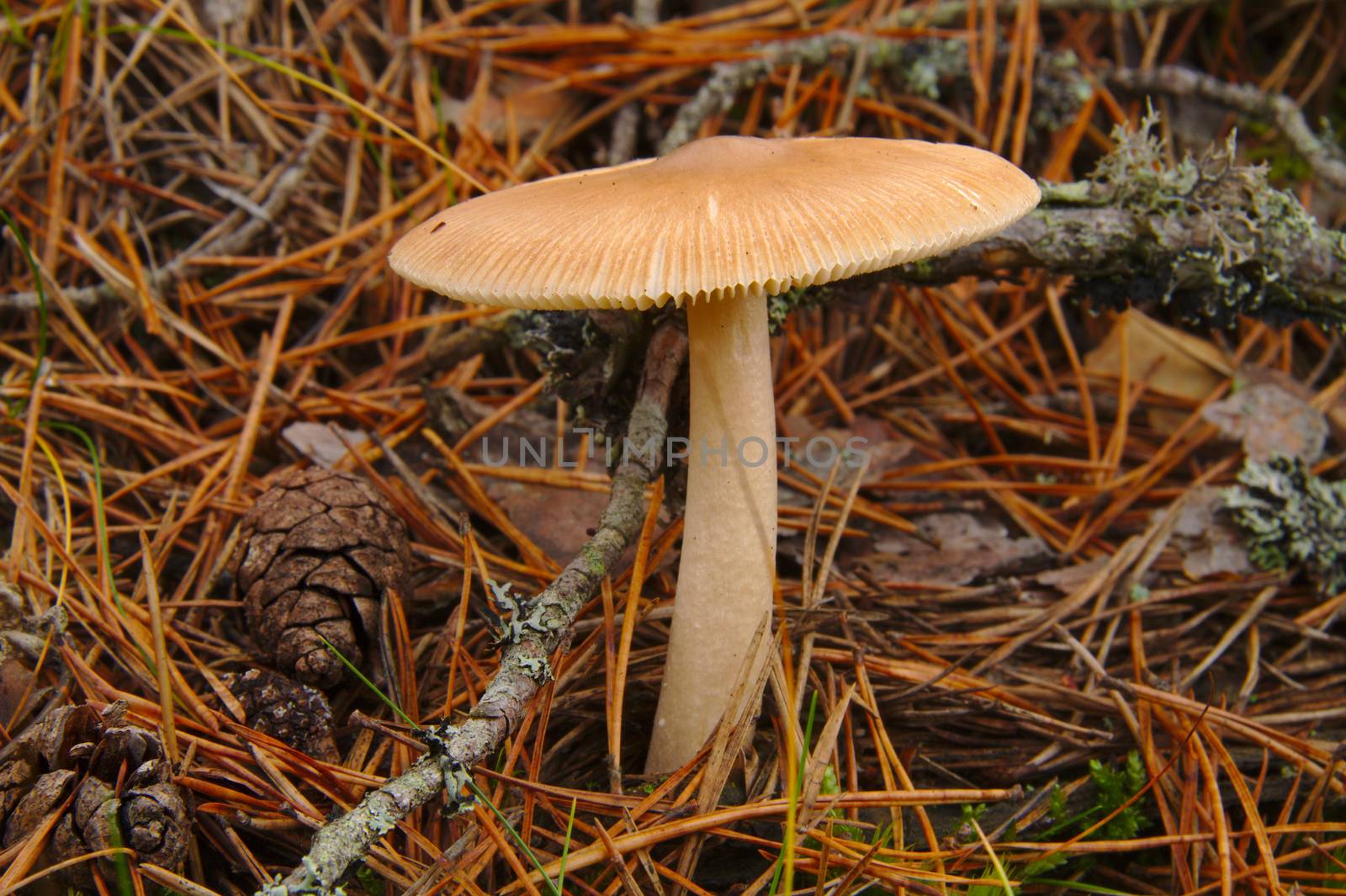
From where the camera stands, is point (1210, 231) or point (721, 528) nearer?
point (721, 528)

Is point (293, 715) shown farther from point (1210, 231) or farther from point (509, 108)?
point (1210, 231)

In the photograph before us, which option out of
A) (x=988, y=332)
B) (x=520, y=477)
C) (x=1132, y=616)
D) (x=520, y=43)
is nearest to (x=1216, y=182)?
(x=988, y=332)

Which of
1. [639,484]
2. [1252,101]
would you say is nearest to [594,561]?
[639,484]

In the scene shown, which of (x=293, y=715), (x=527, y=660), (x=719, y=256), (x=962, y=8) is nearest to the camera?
(x=719, y=256)

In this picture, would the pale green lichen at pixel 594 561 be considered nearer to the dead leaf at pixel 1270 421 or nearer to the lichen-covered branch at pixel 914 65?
the lichen-covered branch at pixel 914 65

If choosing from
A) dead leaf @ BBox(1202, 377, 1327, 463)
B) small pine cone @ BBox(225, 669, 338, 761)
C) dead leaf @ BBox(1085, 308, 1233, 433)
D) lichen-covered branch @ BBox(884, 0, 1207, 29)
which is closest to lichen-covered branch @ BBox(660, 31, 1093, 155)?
lichen-covered branch @ BBox(884, 0, 1207, 29)

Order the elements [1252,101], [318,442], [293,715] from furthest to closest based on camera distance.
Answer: [1252,101]
[318,442]
[293,715]
